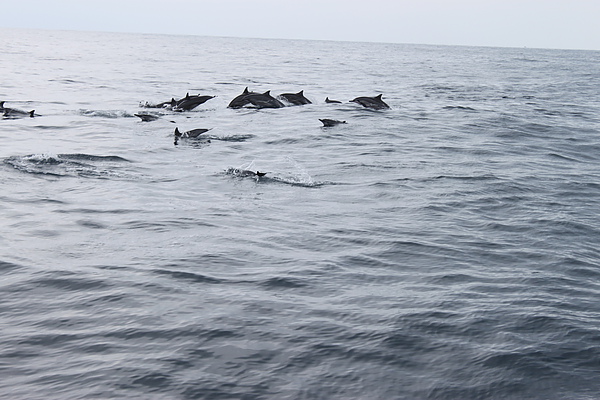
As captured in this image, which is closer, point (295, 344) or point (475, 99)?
point (295, 344)

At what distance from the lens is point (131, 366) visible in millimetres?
4887

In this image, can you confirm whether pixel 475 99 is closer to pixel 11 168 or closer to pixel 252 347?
pixel 11 168

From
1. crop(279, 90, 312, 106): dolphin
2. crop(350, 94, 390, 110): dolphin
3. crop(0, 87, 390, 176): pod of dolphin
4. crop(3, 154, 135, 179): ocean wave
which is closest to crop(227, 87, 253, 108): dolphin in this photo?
crop(0, 87, 390, 176): pod of dolphin

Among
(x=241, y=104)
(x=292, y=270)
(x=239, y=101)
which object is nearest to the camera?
(x=292, y=270)

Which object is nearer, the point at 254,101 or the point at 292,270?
the point at 292,270

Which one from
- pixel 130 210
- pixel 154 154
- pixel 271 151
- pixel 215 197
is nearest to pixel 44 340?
pixel 130 210

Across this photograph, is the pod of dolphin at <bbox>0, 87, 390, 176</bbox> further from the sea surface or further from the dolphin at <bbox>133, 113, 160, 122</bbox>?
the sea surface

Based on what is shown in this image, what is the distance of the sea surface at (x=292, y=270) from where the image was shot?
4.92m

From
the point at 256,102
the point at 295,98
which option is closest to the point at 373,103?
the point at 295,98

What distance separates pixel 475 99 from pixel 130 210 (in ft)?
81.4

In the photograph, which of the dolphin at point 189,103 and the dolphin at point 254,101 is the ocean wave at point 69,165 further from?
the dolphin at point 254,101

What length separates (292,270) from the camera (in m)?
7.21

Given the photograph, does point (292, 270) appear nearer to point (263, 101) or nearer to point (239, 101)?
point (239, 101)

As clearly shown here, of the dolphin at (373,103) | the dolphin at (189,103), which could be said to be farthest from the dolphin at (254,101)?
the dolphin at (373,103)
